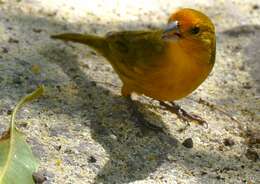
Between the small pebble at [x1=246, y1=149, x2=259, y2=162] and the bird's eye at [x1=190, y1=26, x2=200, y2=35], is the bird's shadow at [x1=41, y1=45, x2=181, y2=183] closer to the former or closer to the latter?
the small pebble at [x1=246, y1=149, x2=259, y2=162]

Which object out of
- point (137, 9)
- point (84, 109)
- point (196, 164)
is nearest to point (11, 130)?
point (84, 109)

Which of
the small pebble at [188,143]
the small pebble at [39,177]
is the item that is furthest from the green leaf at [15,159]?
the small pebble at [188,143]

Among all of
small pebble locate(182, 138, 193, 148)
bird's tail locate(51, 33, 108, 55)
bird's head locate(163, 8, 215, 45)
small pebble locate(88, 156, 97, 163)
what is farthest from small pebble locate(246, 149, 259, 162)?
bird's tail locate(51, 33, 108, 55)

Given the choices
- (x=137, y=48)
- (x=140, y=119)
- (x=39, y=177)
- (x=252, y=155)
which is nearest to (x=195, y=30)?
(x=137, y=48)

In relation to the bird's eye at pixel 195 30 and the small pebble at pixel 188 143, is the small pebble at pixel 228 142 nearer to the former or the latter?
the small pebble at pixel 188 143

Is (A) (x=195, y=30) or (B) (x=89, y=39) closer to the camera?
(A) (x=195, y=30)

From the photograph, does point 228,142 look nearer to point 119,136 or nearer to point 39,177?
point 119,136

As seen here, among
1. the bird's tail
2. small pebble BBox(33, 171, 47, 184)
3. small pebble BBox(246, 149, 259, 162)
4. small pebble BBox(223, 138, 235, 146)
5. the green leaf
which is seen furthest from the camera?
the bird's tail
